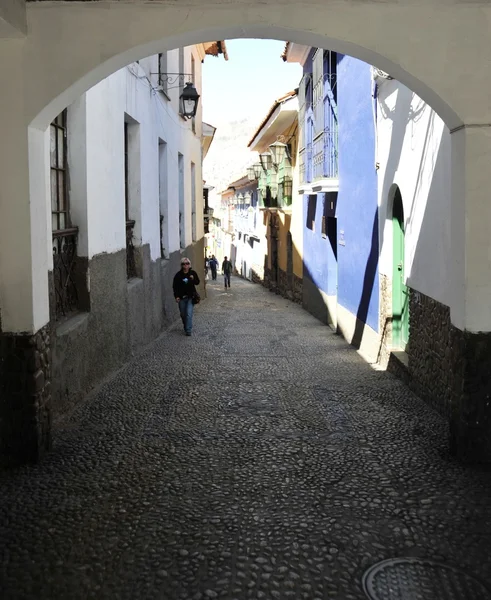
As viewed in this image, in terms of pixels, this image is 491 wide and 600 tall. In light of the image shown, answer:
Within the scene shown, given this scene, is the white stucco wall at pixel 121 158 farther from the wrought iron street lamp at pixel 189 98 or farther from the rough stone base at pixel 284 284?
the rough stone base at pixel 284 284

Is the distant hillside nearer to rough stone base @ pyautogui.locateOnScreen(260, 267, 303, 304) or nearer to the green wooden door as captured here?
rough stone base @ pyautogui.locateOnScreen(260, 267, 303, 304)

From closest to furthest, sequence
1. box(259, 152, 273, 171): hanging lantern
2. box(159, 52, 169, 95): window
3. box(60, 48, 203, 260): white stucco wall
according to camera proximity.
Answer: box(60, 48, 203, 260): white stucco wall
box(159, 52, 169, 95): window
box(259, 152, 273, 171): hanging lantern

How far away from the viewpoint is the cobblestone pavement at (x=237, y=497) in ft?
11.2

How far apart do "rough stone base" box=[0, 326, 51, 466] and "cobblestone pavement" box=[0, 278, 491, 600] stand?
20cm

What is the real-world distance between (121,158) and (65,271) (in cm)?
245

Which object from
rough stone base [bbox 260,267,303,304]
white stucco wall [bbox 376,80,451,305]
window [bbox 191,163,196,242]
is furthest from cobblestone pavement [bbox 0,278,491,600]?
rough stone base [bbox 260,267,303,304]

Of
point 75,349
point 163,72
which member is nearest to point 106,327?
point 75,349

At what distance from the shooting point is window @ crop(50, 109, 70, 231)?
679 centimetres

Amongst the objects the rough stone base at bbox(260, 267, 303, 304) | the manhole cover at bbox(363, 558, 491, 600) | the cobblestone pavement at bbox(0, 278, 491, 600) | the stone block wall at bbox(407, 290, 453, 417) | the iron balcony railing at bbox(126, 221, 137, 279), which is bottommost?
the rough stone base at bbox(260, 267, 303, 304)

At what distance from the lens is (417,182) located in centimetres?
738

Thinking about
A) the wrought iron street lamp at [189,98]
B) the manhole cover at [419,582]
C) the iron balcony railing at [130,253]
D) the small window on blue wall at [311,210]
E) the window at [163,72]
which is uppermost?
the window at [163,72]

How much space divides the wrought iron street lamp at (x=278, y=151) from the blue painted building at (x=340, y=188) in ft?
5.34

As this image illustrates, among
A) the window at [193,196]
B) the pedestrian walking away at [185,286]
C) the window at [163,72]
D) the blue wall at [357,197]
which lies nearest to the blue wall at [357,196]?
the blue wall at [357,197]

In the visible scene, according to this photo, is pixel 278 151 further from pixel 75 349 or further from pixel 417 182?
pixel 75 349
